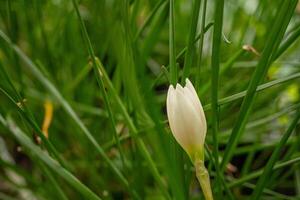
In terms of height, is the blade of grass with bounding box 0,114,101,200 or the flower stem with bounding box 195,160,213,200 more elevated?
the blade of grass with bounding box 0,114,101,200

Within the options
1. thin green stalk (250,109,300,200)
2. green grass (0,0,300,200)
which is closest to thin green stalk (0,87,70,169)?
green grass (0,0,300,200)

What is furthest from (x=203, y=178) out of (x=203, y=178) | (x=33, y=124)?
(x=33, y=124)

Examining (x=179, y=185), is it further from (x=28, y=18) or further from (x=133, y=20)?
(x=28, y=18)

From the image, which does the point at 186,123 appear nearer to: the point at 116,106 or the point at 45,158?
the point at 45,158

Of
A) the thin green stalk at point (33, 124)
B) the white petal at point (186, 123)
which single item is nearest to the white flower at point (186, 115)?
the white petal at point (186, 123)

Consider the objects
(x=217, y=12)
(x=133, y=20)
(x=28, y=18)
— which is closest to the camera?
(x=217, y=12)

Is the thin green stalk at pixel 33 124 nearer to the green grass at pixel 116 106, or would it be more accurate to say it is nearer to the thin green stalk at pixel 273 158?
the green grass at pixel 116 106

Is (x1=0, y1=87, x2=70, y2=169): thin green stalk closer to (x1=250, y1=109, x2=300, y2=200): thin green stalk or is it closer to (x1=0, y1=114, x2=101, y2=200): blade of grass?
(x1=0, y1=114, x2=101, y2=200): blade of grass

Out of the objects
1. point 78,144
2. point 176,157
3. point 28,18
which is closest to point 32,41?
point 28,18
